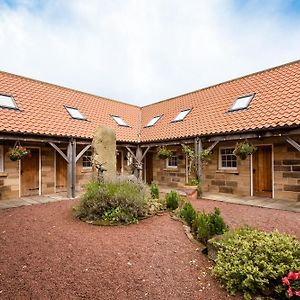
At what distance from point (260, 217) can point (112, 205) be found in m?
3.89

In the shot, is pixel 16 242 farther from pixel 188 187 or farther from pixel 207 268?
pixel 188 187

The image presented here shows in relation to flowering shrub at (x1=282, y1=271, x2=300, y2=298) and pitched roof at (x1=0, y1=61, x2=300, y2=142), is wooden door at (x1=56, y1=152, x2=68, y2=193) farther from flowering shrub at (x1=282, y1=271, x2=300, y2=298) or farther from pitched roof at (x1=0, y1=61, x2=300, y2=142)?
flowering shrub at (x1=282, y1=271, x2=300, y2=298)

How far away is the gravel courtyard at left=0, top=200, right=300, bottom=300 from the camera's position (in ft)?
10.0

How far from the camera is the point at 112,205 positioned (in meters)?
6.41

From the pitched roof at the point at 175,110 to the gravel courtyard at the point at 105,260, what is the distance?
4.02m

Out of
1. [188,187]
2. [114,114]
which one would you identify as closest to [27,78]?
[114,114]

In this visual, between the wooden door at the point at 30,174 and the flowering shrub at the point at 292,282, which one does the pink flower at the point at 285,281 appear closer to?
the flowering shrub at the point at 292,282

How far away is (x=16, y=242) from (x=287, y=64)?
39.9 ft

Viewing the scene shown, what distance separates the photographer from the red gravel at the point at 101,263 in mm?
3041

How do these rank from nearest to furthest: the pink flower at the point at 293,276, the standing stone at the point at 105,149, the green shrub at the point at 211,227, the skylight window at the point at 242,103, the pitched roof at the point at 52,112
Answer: the pink flower at the point at 293,276 < the green shrub at the point at 211,227 < the standing stone at the point at 105,149 < the pitched roof at the point at 52,112 < the skylight window at the point at 242,103

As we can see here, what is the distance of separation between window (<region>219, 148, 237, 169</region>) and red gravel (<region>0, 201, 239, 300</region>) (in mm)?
5426

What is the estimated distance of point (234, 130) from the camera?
9.07 metres

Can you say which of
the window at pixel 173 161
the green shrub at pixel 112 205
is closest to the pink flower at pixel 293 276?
the green shrub at pixel 112 205

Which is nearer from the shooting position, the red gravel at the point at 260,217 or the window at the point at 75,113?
the red gravel at the point at 260,217
